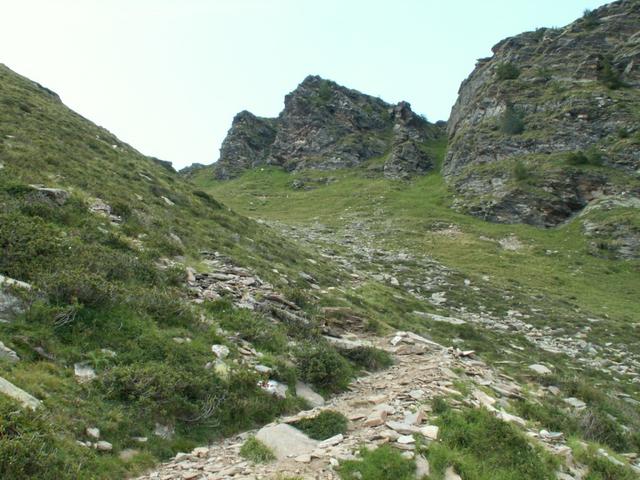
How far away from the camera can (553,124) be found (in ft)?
212

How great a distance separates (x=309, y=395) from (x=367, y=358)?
108 inches

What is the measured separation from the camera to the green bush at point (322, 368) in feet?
36.3

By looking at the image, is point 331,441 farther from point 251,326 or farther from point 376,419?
point 251,326

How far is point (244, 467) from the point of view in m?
7.36

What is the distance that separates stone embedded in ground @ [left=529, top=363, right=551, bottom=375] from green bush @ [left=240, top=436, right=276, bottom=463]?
10.6m

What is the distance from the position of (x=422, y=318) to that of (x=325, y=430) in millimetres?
13375

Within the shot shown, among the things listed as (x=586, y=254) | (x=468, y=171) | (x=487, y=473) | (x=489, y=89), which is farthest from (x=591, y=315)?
(x=489, y=89)

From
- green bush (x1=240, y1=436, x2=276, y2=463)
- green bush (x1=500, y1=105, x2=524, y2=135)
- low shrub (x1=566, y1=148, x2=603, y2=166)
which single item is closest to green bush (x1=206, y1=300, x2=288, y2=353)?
green bush (x1=240, y1=436, x2=276, y2=463)

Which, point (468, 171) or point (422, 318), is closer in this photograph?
point (422, 318)

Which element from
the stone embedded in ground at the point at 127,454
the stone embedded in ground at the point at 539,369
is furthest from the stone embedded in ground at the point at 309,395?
the stone embedded in ground at the point at 539,369

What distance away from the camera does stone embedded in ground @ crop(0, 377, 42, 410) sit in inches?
267

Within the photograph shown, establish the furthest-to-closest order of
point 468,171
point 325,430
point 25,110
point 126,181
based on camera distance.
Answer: point 468,171 < point 25,110 < point 126,181 < point 325,430

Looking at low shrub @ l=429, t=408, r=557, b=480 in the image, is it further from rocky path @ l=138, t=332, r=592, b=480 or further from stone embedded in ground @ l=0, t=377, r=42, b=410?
stone embedded in ground @ l=0, t=377, r=42, b=410

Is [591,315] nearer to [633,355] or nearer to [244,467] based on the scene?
[633,355]
